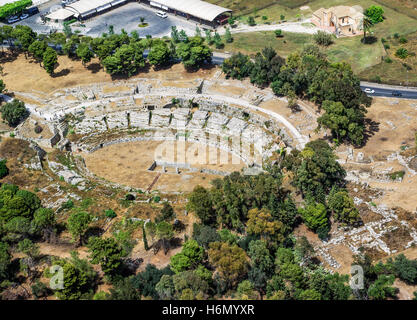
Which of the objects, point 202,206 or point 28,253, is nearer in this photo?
point 28,253

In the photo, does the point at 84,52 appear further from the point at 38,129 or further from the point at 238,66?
the point at 238,66

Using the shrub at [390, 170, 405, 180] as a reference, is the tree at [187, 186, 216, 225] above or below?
above

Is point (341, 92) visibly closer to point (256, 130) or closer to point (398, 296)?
point (256, 130)

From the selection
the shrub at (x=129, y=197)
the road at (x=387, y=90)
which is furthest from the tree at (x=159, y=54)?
the road at (x=387, y=90)

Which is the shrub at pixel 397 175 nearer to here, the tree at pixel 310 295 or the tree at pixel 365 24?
the tree at pixel 310 295

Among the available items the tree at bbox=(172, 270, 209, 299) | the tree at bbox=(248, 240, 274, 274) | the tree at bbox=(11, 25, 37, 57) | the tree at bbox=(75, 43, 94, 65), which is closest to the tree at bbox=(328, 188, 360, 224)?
the tree at bbox=(248, 240, 274, 274)

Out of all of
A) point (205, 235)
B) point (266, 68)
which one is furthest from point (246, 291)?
point (266, 68)

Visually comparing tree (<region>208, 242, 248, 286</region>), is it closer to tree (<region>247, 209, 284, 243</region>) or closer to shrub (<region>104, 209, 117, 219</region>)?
tree (<region>247, 209, 284, 243</region>)
